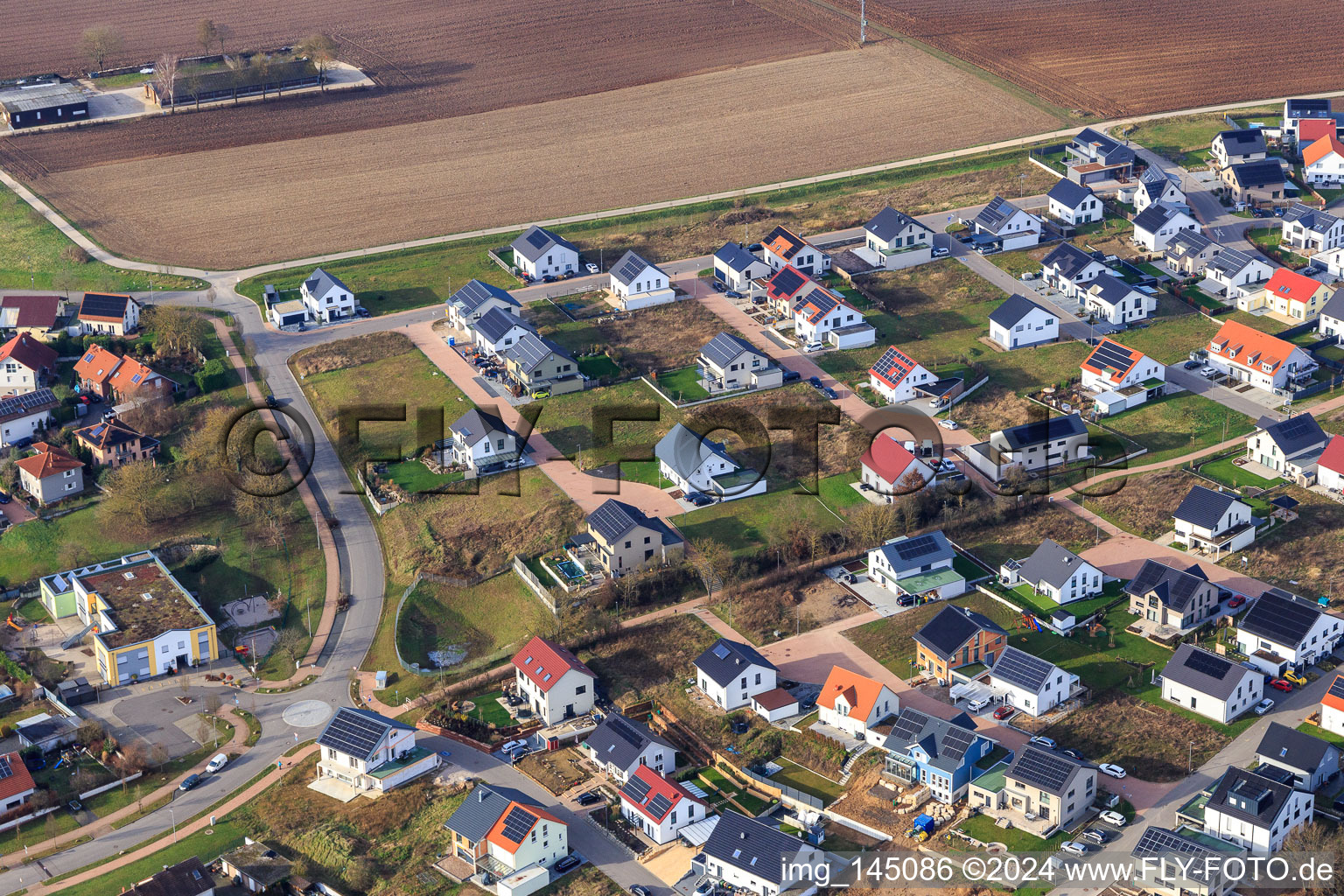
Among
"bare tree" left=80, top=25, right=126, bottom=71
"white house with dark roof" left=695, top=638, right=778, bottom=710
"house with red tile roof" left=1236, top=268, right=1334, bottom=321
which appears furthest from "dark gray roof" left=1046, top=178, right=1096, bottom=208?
"bare tree" left=80, top=25, right=126, bottom=71

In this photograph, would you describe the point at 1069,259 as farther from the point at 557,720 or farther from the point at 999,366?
the point at 557,720

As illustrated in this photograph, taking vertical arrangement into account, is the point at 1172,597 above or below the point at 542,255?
below

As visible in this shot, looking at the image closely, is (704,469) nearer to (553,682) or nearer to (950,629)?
(950,629)

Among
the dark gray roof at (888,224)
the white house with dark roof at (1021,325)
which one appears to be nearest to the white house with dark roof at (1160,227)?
the dark gray roof at (888,224)

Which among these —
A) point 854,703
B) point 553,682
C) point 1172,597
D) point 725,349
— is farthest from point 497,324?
point 1172,597

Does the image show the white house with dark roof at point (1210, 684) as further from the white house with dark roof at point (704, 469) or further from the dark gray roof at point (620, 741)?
the white house with dark roof at point (704, 469)
